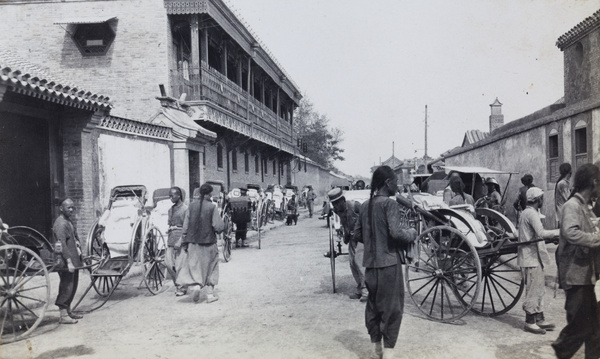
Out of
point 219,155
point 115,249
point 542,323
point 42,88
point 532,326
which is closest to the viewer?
point 532,326

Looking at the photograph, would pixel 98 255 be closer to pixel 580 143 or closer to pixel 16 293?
pixel 16 293

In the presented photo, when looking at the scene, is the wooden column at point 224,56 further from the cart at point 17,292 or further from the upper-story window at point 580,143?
the cart at point 17,292

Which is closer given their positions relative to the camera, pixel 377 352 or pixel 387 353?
pixel 387 353

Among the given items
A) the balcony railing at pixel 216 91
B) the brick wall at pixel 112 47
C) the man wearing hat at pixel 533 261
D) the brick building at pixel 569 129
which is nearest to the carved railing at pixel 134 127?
the brick wall at pixel 112 47

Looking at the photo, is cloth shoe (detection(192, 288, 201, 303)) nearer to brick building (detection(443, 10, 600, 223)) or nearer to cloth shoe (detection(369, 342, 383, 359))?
cloth shoe (detection(369, 342, 383, 359))

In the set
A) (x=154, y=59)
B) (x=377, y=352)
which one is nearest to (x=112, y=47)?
(x=154, y=59)

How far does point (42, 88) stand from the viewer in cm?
770

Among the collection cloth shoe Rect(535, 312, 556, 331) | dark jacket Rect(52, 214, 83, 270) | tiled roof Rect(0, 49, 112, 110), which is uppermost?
tiled roof Rect(0, 49, 112, 110)

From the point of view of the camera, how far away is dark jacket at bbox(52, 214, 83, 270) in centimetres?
607

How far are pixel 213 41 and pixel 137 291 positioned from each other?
14.6m

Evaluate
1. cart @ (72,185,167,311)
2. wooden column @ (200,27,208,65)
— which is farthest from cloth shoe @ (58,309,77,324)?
wooden column @ (200,27,208,65)

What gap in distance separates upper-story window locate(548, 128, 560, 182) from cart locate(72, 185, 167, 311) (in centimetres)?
1119

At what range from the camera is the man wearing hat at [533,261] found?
5.20 meters

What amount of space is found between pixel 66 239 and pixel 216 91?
44.4ft
